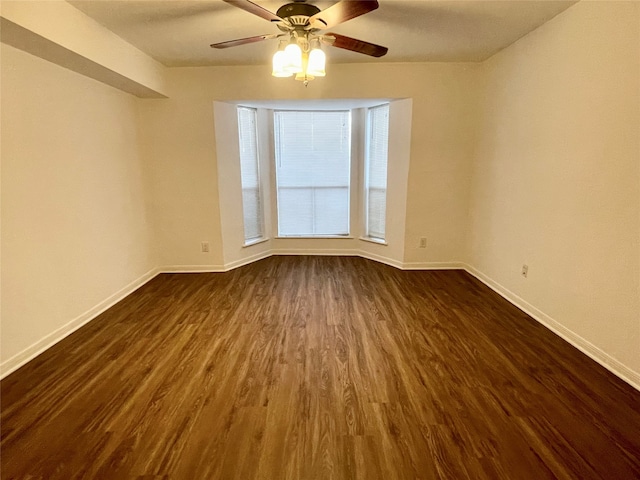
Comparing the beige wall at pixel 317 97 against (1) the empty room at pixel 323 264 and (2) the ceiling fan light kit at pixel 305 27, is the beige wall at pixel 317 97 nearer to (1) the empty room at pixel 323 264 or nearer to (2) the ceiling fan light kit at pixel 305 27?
(1) the empty room at pixel 323 264

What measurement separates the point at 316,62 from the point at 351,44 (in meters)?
0.33

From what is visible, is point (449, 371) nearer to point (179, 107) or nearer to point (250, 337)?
point (250, 337)

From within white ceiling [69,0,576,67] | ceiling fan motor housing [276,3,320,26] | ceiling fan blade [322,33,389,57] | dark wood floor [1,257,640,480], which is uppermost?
white ceiling [69,0,576,67]

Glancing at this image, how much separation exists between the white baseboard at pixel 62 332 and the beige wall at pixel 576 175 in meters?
3.94

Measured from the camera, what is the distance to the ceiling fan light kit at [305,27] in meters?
1.99

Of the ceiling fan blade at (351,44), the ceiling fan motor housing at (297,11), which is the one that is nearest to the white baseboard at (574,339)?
the ceiling fan blade at (351,44)

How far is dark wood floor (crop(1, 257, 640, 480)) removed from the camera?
5.36 feet

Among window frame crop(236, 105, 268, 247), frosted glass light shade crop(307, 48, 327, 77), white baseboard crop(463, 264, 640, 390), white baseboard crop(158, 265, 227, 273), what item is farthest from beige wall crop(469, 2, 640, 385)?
white baseboard crop(158, 265, 227, 273)

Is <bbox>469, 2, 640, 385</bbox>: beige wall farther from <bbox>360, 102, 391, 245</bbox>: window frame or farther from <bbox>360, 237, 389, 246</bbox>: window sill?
<bbox>360, 237, 389, 246</bbox>: window sill

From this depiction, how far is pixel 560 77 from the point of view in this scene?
8.83 feet

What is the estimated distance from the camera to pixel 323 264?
4.77 metres

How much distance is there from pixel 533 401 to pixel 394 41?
10.00 ft

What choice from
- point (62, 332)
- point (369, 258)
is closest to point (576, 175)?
point (369, 258)

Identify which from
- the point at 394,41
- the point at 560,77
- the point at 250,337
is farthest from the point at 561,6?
the point at 250,337
